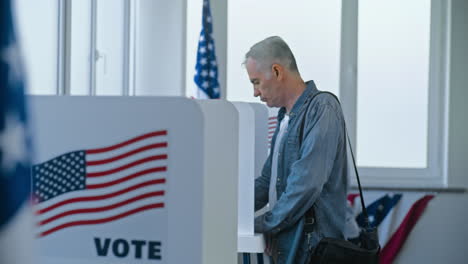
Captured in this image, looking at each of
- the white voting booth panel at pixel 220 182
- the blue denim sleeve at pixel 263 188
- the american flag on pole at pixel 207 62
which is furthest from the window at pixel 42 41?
the white voting booth panel at pixel 220 182

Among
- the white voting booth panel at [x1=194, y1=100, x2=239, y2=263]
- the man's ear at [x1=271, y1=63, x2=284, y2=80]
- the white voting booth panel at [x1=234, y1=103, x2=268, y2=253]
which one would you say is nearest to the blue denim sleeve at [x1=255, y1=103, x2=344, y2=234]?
the white voting booth panel at [x1=234, y1=103, x2=268, y2=253]

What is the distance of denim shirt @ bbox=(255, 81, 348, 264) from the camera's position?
2533 mm

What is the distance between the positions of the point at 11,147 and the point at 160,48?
18.5 ft

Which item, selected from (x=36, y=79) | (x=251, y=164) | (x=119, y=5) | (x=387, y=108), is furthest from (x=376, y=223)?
(x=251, y=164)

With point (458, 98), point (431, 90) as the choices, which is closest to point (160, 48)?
point (431, 90)

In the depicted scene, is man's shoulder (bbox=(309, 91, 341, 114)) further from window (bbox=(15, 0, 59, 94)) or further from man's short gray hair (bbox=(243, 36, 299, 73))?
window (bbox=(15, 0, 59, 94))

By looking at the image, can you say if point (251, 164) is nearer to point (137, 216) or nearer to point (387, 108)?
point (137, 216)

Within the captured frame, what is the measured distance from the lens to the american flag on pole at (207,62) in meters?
5.80

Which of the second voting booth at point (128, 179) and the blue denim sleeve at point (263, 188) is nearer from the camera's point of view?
the second voting booth at point (128, 179)

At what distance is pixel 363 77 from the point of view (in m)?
6.20

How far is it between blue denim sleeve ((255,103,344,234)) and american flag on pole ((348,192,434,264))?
3.38m

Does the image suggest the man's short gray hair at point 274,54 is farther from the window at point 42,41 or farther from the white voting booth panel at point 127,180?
the white voting booth panel at point 127,180

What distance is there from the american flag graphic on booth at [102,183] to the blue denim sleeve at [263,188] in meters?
1.80

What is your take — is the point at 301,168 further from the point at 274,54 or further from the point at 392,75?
the point at 392,75
